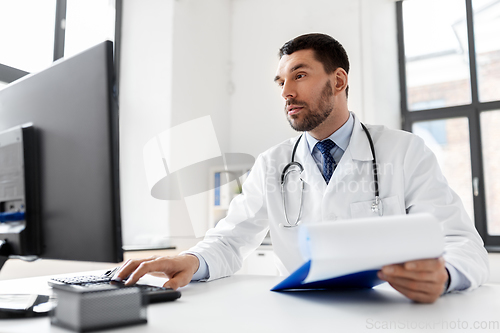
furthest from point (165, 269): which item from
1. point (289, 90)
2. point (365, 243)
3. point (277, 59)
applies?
point (277, 59)

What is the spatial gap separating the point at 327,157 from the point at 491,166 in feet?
8.30

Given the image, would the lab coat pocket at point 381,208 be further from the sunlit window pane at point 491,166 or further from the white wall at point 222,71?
the sunlit window pane at point 491,166

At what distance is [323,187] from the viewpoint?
4.29 feet

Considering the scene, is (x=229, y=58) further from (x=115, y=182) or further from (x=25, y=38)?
(x=115, y=182)

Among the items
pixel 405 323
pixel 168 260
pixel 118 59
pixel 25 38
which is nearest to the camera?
pixel 405 323

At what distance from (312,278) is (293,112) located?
93cm

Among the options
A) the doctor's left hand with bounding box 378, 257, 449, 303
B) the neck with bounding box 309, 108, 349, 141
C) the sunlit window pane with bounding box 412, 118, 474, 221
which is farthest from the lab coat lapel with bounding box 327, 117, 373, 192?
the sunlit window pane with bounding box 412, 118, 474, 221

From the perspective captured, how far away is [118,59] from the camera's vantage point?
3.18 meters

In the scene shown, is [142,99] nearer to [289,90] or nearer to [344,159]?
[289,90]

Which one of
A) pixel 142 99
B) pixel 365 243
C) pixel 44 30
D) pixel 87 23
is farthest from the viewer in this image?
pixel 142 99

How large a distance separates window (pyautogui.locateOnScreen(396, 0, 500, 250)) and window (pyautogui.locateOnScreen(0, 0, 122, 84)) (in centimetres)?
257

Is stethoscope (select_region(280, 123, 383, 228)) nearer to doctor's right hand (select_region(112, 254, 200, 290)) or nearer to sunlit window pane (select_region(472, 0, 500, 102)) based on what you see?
doctor's right hand (select_region(112, 254, 200, 290))

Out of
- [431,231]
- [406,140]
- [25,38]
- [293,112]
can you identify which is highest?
[25,38]

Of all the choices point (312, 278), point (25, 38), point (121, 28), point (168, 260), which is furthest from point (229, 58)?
point (312, 278)
